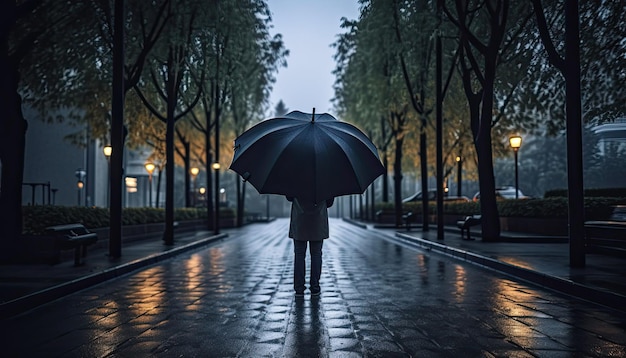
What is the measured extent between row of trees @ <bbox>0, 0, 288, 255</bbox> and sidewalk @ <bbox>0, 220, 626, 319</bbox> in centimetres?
193

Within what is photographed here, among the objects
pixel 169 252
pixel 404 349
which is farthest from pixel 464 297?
pixel 169 252

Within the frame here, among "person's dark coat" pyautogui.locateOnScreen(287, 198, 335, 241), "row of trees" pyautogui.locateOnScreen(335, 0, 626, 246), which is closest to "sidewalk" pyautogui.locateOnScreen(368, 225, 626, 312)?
"row of trees" pyautogui.locateOnScreen(335, 0, 626, 246)

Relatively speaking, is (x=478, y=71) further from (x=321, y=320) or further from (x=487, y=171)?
(x=321, y=320)

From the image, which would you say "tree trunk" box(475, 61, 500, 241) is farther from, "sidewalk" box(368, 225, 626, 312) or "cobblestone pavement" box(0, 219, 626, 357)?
"cobblestone pavement" box(0, 219, 626, 357)

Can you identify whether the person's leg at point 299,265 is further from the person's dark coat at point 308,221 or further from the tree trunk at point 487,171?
the tree trunk at point 487,171

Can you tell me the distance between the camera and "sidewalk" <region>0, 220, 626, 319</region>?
8.30 metres

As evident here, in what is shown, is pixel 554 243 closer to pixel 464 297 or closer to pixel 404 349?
pixel 464 297

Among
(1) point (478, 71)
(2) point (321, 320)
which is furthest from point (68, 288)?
(1) point (478, 71)

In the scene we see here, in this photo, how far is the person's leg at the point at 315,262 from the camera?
29.3 feet

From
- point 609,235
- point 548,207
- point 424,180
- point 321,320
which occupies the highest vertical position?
point 424,180

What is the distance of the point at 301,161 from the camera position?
809cm

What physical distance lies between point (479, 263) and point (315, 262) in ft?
20.5

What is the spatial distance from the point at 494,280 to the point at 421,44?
18.4 meters

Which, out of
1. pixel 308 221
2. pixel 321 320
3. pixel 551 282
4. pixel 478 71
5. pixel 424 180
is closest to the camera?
pixel 321 320
